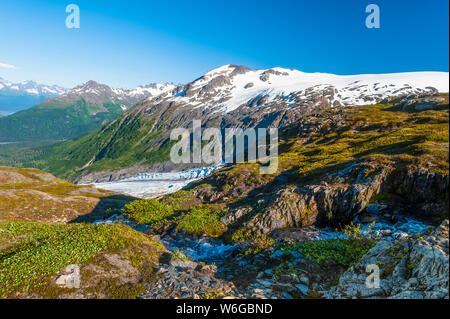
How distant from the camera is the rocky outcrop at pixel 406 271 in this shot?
7134 mm

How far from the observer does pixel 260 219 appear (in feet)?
74.4

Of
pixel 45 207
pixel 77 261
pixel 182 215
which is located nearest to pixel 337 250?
pixel 77 261

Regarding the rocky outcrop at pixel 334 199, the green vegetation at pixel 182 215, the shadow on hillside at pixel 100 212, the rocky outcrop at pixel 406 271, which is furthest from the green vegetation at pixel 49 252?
the shadow on hillside at pixel 100 212

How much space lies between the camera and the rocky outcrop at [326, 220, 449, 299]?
281 inches

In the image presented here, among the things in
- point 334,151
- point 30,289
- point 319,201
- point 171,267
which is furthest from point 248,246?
point 334,151

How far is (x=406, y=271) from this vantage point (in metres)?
8.40

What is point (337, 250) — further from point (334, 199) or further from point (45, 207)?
point (45, 207)

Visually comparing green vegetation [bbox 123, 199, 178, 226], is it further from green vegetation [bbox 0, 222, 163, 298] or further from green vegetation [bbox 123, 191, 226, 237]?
green vegetation [bbox 0, 222, 163, 298]

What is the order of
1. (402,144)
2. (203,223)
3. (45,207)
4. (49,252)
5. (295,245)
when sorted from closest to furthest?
(49,252), (295,245), (402,144), (203,223), (45,207)

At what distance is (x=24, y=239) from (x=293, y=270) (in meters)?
17.2

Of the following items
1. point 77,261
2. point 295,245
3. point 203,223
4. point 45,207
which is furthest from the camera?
point 45,207

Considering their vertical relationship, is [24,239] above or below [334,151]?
below
